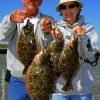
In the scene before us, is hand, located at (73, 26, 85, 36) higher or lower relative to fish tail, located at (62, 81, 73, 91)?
higher

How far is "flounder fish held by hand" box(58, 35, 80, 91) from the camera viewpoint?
572 centimetres

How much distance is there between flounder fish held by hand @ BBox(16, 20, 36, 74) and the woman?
54 cm

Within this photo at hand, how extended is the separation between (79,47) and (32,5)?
804mm

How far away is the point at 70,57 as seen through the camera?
19.1ft

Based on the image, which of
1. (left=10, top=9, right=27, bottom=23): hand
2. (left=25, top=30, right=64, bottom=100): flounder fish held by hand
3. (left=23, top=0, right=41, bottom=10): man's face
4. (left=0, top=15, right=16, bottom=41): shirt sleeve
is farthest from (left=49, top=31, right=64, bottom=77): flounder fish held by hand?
(left=0, top=15, right=16, bottom=41): shirt sleeve

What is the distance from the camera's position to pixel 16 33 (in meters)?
6.30

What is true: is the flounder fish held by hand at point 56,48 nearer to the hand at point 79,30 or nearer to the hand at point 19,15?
the hand at point 79,30

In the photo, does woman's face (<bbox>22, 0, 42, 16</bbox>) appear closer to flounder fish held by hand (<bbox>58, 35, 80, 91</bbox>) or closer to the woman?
the woman

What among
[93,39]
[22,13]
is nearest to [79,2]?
[93,39]

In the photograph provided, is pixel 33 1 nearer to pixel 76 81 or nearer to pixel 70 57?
pixel 70 57

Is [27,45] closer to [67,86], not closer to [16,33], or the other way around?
[16,33]

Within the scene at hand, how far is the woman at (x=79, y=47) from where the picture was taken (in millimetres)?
6141

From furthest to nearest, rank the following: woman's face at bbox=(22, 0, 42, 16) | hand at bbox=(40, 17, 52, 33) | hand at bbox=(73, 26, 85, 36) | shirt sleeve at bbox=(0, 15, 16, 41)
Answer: shirt sleeve at bbox=(0, 15, 16, 41) < woman's face at bbox=(22, 0, 42, 16) < hand at bbox=(73, 26, 85, 36) < hand at bbox=(40, 17, 52, 33)

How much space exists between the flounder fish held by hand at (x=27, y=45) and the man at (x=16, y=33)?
0.43ft
